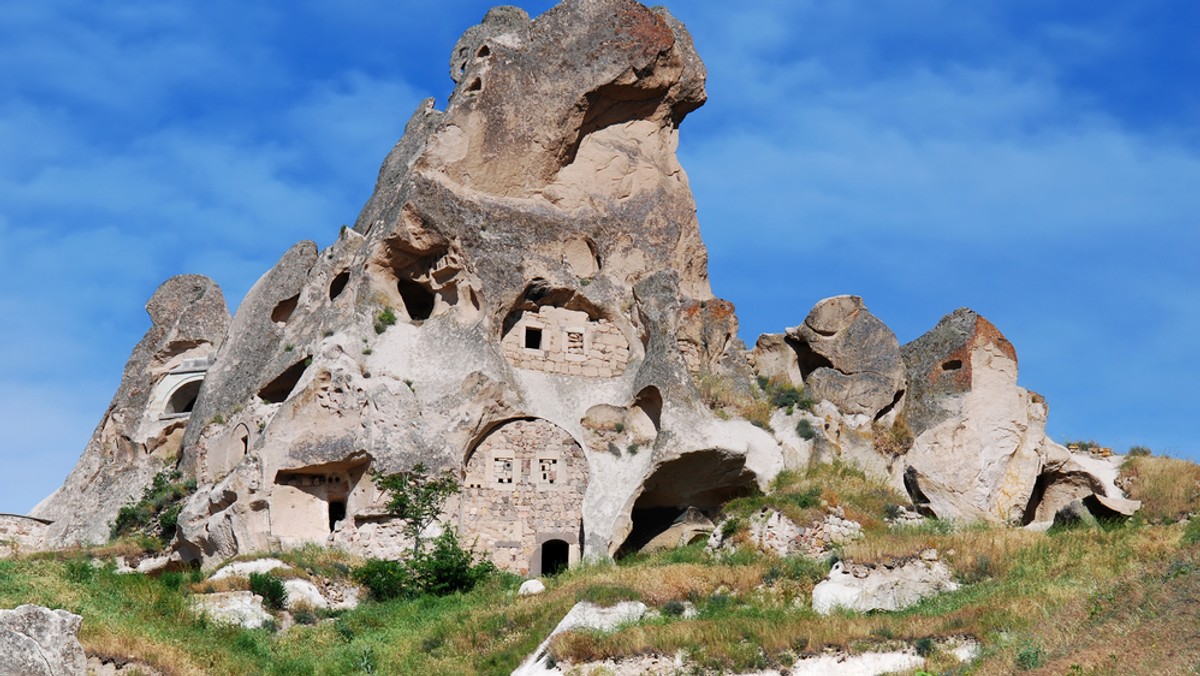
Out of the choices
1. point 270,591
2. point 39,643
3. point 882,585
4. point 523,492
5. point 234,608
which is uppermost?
point 523,492

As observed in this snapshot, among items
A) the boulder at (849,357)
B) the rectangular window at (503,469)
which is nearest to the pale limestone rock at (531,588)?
the rectangular window at (503,469)

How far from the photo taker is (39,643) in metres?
19.2

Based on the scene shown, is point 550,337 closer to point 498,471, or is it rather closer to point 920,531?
point 498,471

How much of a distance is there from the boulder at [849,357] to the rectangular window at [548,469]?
625cm


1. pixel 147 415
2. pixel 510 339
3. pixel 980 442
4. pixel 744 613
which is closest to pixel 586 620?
pixel 744 613

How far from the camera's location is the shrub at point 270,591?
27.0 m

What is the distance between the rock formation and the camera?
3191 cm

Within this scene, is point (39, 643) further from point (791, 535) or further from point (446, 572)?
point (791, 535)

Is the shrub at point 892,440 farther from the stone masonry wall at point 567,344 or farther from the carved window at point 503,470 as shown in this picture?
the carved window at point 503,470

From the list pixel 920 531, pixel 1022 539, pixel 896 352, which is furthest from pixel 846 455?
pixel 1022 539

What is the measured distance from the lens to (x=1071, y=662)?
18594mm

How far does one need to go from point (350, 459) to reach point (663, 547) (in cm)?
594

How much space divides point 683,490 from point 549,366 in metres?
3.52

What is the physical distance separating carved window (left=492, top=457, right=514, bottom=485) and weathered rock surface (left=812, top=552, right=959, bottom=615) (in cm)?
825
